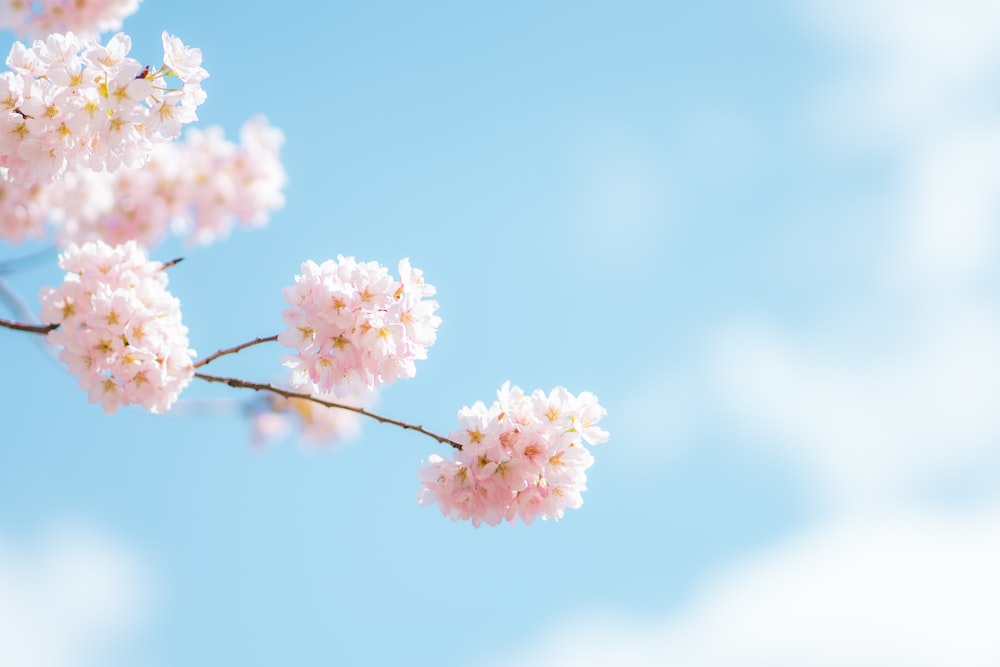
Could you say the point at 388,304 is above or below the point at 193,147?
below

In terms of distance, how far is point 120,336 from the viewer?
11.7 ft

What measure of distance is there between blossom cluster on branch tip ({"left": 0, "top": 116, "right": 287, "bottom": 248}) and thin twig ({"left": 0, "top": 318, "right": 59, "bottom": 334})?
20.5 ft

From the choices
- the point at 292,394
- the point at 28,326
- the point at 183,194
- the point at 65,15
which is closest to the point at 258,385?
the point at 292,394

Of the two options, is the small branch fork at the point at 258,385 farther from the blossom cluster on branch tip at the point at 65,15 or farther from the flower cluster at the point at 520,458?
the blossom cluster on branch tip at the point at 65,15

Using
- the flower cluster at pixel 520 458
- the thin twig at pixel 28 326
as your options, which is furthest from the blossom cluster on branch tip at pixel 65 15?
the flower cluster at pixel 520 458

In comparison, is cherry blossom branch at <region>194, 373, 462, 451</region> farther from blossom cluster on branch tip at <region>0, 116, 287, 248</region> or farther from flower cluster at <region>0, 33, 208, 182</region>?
blossom cluster on branch tip at <region>0, 116, 287, 248</region>

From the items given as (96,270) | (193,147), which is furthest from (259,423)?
(96,270)

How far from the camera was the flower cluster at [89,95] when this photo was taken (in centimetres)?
360

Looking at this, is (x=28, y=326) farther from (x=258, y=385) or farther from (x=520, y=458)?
(x=520, y=458)

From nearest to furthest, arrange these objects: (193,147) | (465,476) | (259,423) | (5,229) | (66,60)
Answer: (66,60)
(465,476)
(5,229)
(193,147)
(259,423)

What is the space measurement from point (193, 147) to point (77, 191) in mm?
1361

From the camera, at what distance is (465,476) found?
387 centimetres

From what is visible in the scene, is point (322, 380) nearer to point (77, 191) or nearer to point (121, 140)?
point (121, 140)

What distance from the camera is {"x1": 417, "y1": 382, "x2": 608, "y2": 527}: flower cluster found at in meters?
3.80
